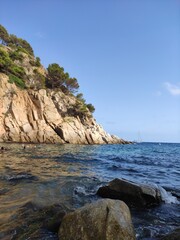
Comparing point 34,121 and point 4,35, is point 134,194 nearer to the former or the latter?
point 34,121

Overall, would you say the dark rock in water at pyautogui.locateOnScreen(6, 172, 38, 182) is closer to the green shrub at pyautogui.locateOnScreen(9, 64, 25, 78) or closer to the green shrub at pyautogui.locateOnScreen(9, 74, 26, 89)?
the green shrub at pyautogui.locateOnScreen(9, 74, 26, 89)

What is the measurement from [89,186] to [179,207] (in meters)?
3.95

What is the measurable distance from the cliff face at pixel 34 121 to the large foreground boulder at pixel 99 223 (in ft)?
124

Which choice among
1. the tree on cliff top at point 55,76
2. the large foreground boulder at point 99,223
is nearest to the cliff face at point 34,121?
the tree on cliff top at point 55,76

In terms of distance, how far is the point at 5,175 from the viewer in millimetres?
10547

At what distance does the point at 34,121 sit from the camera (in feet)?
147

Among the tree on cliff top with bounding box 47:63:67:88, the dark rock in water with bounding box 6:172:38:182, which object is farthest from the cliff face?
the dark rock in water with bounding box 6:172:38:182

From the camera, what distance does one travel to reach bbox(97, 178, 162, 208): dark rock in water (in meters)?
6.98

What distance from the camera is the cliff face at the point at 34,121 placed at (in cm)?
4078

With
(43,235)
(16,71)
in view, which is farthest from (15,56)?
(43,235)

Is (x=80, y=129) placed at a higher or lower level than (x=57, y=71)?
lower

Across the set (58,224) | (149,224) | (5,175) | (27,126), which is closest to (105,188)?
(149,224)

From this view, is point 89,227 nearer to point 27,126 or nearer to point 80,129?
point 27,126

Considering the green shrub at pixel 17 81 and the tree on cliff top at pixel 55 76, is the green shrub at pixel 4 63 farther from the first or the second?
the tree on cliff top at pixel 55 76
